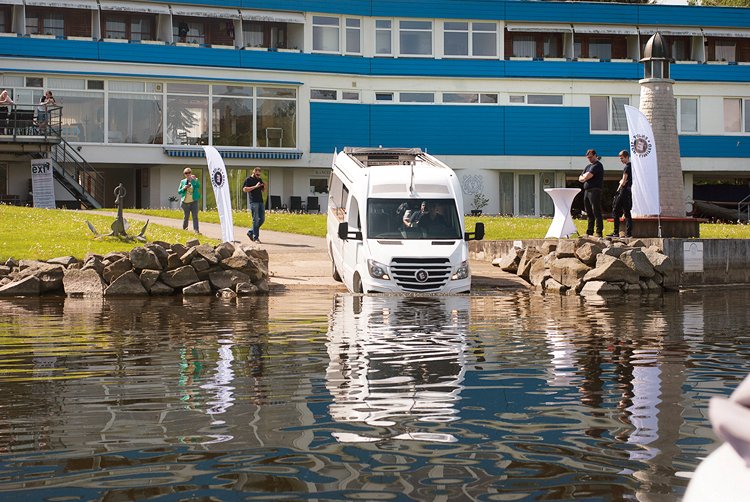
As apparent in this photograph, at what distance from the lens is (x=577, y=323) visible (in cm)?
1706

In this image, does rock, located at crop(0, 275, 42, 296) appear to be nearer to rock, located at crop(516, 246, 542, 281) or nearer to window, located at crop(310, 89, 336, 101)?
rock, located at crop(516, 246, 542, 281)

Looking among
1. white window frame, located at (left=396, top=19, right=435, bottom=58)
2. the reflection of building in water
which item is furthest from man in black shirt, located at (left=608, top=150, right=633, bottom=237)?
white window frame, located at (left=396, top=19, right=435, bottom=58)

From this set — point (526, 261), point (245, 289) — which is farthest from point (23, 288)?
point (526, 261)

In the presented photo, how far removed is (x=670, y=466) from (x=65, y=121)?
156ft

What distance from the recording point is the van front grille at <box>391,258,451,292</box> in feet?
72.6

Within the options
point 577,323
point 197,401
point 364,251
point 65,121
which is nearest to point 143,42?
point 65,121

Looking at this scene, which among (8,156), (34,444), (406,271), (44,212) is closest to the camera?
(34,444)

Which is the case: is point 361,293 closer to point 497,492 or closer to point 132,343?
point 132,343

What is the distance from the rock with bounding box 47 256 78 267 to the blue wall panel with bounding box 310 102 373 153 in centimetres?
3096

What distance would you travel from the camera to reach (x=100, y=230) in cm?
3100

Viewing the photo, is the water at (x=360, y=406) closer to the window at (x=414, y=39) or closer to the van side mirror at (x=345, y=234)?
the van side mirror at (x=345, y=234)

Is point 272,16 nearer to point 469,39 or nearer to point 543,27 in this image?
point 469,39

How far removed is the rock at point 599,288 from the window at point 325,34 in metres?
34.9

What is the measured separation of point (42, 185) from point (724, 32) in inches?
1443
